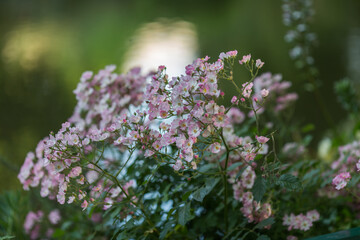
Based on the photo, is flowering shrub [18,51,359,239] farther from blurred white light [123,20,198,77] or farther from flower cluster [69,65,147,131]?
blurred white light [123,20,198,77]

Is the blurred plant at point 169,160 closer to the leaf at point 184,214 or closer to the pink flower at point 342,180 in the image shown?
the leaf at point 184,214

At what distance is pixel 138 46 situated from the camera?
182 inches

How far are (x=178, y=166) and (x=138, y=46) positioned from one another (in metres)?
3.93

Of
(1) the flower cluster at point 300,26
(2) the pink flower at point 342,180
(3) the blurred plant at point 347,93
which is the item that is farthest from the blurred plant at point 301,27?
(2) the pink flower at point 342,180

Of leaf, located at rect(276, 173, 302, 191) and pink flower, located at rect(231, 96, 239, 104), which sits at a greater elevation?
pink flower, located at rect(231, 96, 239, 104)

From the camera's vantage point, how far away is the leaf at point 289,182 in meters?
0.81

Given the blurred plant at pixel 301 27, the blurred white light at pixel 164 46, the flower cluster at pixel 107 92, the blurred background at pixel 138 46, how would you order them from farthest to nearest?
the blurred white light at pixel 164 46, the blurred background at pixel 138 46, the blurred plant at pixel 301 27, the flower cluster at pixel 107 92

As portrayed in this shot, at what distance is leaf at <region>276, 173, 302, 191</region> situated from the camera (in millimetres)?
814

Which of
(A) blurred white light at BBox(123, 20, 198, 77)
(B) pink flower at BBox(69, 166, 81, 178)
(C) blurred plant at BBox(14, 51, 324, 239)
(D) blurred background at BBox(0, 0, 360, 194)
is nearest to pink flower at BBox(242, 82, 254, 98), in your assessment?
(C) blurred plant at BBox(14, 51, 324, 239)

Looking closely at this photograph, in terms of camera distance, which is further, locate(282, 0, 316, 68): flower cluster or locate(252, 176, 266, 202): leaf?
locate(282, 0, 316, 68): flower cluster

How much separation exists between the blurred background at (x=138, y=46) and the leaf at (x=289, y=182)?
0.97 meters

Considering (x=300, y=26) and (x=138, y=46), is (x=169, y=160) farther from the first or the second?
(x=138, y=46)

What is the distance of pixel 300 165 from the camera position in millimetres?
1194

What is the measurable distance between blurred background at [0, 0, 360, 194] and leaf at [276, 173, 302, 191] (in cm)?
97
